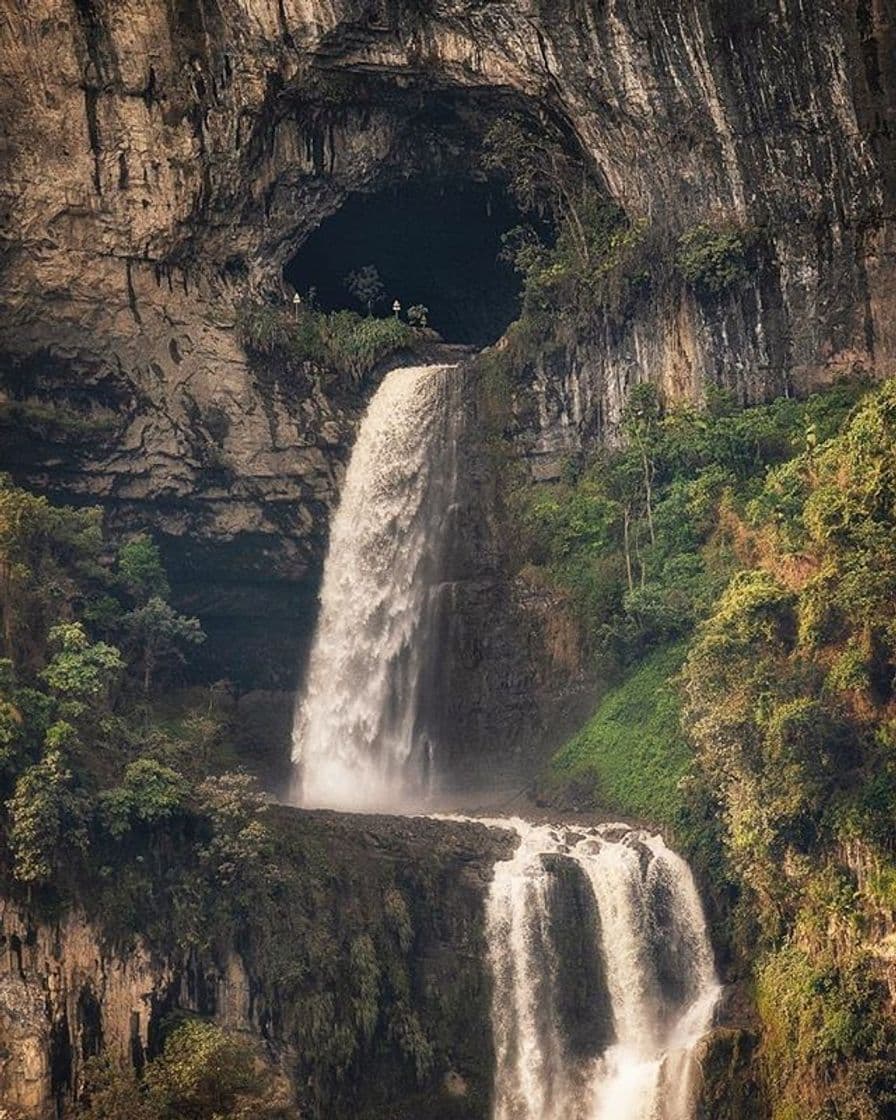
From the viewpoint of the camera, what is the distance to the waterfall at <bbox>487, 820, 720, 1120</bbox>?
3022 cm

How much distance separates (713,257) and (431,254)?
9858 mm

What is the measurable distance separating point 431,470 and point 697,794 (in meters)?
11.8

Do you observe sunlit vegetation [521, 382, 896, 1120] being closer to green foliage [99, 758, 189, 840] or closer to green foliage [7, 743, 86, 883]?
green foliage [99, 758, 189, 840]

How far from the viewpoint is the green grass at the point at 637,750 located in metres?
34.4

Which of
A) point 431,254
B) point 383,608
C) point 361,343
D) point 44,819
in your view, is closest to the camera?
point 44,819

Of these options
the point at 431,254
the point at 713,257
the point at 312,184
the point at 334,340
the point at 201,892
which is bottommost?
the point at 201,892

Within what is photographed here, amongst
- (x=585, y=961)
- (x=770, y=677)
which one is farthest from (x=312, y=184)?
(x=585, y=961)

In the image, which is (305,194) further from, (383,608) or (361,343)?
(383,608)

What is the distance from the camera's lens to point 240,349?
41.8 metres

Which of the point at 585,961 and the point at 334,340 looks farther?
the point at 334,340

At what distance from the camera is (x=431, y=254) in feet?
154

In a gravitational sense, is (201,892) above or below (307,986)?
above

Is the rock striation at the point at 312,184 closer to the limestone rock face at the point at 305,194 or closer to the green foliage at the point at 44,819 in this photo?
the limestone rock face at the point at 305,194

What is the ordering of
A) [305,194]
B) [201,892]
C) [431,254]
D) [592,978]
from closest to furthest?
1. [201,892]
2. [592,978]
3. [305,194]
4. [431,254]
